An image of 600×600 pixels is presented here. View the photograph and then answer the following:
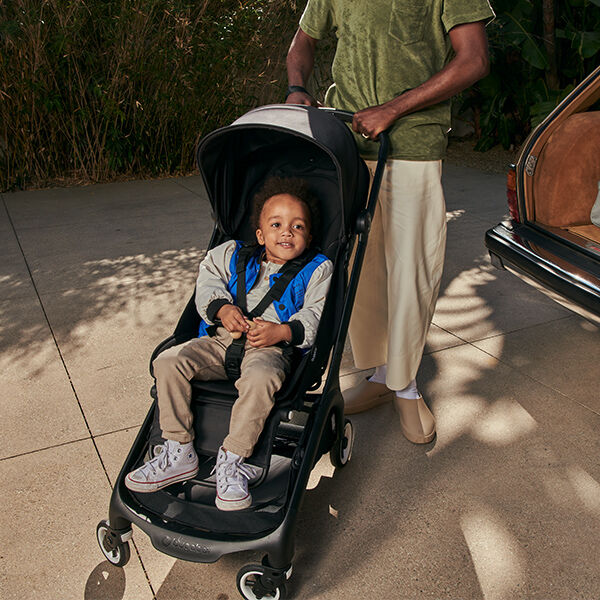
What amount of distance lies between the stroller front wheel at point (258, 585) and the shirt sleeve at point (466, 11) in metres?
2.03

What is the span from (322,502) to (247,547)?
2.13 ft

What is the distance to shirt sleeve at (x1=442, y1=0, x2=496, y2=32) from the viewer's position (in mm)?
2441

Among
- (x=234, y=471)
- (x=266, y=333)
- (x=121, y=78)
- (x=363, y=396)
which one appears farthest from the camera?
(x=121, y=78)

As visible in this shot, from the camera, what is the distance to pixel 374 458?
114 inches

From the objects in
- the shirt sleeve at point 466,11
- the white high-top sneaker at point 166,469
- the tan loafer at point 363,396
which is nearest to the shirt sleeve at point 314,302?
the white high-top sneaker at point 166,469

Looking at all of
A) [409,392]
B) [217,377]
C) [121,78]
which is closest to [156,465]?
[217,377]

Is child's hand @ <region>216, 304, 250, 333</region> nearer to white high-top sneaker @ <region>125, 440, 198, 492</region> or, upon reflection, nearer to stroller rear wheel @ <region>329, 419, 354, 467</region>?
white high-top sneaker @ <region>125, 440, 198, 492</region>

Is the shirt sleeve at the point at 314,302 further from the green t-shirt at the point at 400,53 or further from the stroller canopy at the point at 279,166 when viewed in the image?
the green t-shirt at the point at 400,53

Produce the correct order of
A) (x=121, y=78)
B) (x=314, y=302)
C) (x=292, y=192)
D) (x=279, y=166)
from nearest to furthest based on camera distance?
(x=314, y=302)
(x=292, y=192)
(x=279, y=166)
(x=121, y=78)

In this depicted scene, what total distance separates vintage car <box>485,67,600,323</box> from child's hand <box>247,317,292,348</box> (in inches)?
67.8

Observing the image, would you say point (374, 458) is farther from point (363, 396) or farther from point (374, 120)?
point (374, 120)

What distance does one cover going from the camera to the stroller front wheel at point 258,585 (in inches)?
81.5

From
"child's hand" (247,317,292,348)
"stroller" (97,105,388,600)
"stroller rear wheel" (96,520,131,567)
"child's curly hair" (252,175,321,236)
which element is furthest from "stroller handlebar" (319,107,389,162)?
"stroller rear wheel" (96,520,131,567)

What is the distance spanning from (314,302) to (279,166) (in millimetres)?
670
